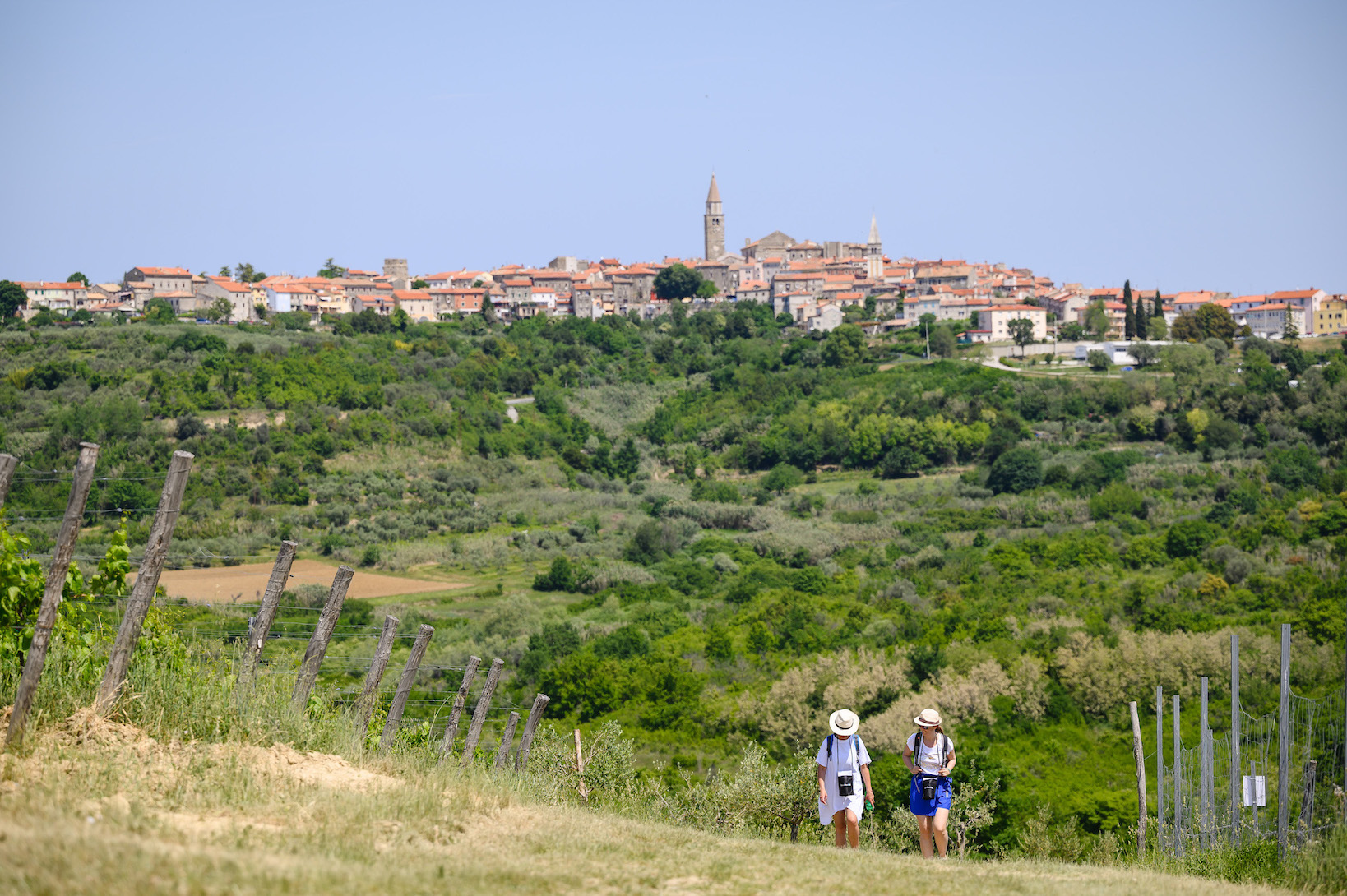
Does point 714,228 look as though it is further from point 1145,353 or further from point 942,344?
point 1145,353

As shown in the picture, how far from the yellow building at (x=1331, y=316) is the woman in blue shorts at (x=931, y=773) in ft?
324

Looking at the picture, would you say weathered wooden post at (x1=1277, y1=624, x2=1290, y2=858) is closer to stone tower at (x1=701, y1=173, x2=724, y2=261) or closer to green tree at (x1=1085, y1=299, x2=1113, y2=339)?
green tree at (x1=1085, y1=299, x2=1113, y2=339)

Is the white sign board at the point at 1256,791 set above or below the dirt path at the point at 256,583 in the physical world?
above

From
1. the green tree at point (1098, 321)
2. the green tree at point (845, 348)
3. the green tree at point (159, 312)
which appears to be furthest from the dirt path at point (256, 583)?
the green tree at point (1098, 321)

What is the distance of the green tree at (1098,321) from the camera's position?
8338 cm

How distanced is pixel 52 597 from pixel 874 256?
118 meters

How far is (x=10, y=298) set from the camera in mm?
77062

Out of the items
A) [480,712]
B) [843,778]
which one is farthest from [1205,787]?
[480,712]

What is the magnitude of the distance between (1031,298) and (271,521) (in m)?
74.1

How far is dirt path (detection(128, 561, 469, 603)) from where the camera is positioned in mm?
26234

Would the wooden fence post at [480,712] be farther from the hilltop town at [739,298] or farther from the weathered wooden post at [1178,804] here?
the hilltop town at [739,298]

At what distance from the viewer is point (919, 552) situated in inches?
1612

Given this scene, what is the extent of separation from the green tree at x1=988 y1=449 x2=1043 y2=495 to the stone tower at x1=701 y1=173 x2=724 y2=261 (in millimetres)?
79213

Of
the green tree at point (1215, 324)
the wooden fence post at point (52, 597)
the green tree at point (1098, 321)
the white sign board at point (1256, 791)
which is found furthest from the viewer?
the green tree at point (1098, 321)
